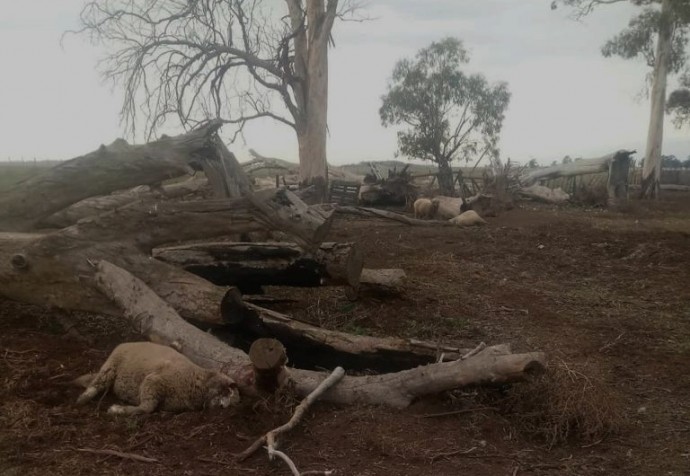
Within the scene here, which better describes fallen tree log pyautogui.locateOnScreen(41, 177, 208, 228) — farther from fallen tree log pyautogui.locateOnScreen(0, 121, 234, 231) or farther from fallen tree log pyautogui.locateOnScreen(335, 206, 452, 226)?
fallen tree log pyautogui.locateOnScreen(335, 206, 452, 226)

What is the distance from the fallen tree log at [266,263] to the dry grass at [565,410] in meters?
2.75

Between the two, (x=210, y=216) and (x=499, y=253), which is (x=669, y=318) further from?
(x=210, y=216)

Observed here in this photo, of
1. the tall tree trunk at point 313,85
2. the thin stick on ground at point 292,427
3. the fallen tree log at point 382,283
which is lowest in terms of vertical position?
the thin stick on ground at point 292,427

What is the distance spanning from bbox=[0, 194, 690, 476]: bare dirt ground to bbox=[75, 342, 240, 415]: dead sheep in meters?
0.11

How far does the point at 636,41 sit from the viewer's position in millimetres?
28703

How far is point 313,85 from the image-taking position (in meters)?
21.1

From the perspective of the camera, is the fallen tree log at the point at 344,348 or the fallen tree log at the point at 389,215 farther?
the fallen tree log at the point at 389,215

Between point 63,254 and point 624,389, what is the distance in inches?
199

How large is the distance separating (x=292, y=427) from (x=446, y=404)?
4.15 ft

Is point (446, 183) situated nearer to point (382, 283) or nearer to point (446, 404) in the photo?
point (382, 283)

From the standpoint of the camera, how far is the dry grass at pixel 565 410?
4.32 m

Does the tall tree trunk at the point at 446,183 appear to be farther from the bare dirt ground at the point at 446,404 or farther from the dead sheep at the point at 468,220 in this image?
the bare dirt ground at the point at 446,404

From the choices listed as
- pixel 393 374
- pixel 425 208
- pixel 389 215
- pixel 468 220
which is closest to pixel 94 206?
pixel 393 374

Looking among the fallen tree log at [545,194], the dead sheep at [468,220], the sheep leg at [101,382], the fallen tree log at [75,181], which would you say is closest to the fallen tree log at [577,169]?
the fallen tree log at [545,194]
